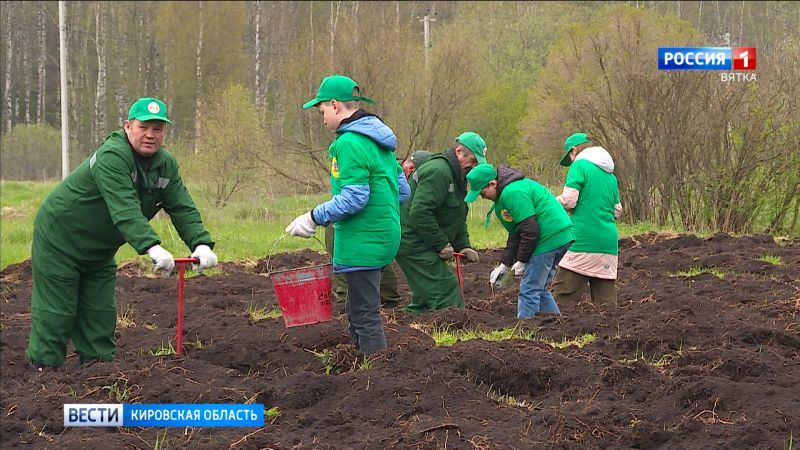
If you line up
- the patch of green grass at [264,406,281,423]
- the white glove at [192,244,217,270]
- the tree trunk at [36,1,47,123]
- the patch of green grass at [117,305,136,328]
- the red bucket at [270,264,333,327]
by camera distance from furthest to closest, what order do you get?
the tree trunk at [36,1,47,123], the patch of green grass at [117,305,136,328], the red bucket at [270,264,333,327], the white glove at [192,244,217,270], the patch of green grass at [264,406,281,423]

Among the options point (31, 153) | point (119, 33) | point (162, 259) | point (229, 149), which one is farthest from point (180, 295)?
point (119, 33)

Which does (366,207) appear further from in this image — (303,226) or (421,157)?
(421,157)

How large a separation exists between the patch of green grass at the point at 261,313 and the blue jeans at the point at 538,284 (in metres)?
2.05

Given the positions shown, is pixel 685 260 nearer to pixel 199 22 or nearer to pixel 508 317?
pixel 508 317

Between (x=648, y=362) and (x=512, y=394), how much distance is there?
1.06m

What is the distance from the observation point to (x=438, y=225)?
7688 millimetres

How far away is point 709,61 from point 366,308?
10404 mm

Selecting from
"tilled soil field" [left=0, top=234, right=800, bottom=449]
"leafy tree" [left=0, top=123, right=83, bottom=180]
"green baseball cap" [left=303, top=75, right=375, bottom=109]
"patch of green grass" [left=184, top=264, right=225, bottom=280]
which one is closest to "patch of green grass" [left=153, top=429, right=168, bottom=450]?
"tilled soil field" [left=0, top=234, right=800, bottom=449]

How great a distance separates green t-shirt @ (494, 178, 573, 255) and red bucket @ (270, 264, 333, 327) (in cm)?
144

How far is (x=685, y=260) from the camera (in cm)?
1120

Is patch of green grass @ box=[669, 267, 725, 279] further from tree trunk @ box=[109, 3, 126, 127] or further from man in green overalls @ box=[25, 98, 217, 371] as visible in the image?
tree trunk @ box=[109, 3, 126, 127]

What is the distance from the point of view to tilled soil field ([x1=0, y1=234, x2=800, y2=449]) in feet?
14.8

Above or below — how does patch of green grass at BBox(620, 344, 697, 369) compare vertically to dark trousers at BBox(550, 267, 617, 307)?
below

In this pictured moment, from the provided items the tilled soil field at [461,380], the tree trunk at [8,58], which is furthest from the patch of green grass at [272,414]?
the tree trunk at [8,58]
